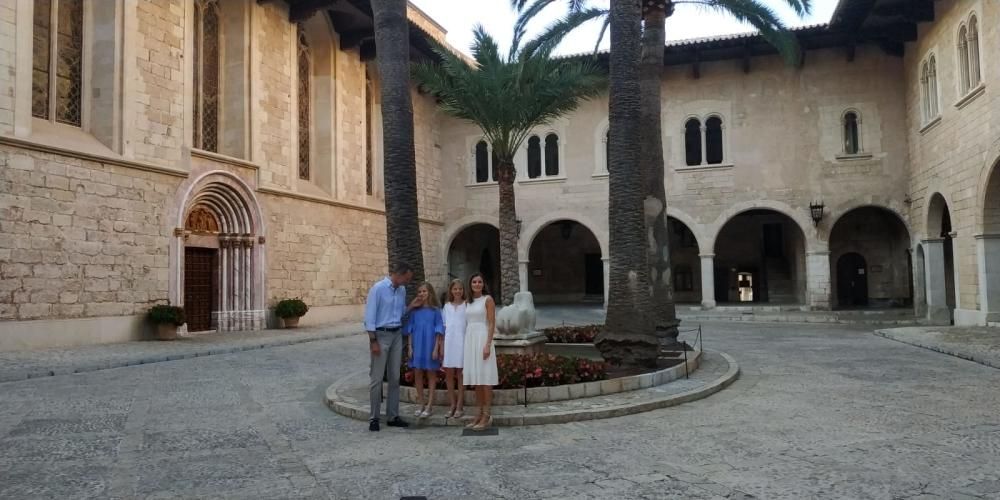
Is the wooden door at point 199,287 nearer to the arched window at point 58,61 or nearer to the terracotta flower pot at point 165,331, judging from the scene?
the terracotta flower pot at point 165,331

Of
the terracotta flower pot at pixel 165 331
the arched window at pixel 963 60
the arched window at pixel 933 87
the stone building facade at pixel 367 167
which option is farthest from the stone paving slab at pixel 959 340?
the terracotta flower pot at pixel 165 331

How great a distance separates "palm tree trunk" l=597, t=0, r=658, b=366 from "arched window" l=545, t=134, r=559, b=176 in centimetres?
1669

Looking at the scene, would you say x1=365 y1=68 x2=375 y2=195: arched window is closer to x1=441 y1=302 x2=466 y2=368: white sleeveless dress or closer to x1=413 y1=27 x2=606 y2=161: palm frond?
x1=413 y1=27 x2=606 y2=161: palm frond

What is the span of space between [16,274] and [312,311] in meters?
8.86

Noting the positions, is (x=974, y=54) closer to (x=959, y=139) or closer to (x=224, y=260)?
(x=959, y=139)

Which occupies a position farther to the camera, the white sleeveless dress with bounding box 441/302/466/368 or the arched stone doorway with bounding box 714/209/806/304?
the arched stone doorway with bounding box 714/209/806/304

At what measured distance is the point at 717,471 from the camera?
4820mm

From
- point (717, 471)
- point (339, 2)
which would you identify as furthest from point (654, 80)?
point (339, 2)

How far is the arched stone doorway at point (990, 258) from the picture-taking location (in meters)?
15.8

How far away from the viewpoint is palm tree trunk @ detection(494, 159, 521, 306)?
588 inches

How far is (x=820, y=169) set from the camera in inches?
906

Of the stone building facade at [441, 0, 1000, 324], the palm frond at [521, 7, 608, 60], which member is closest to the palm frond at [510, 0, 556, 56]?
the palm frond at [521, 7, 608, 60]

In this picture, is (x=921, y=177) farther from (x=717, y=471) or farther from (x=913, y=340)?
(x=717, y=471)

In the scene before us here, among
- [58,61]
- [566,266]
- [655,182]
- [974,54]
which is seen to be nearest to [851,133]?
[974,54]
